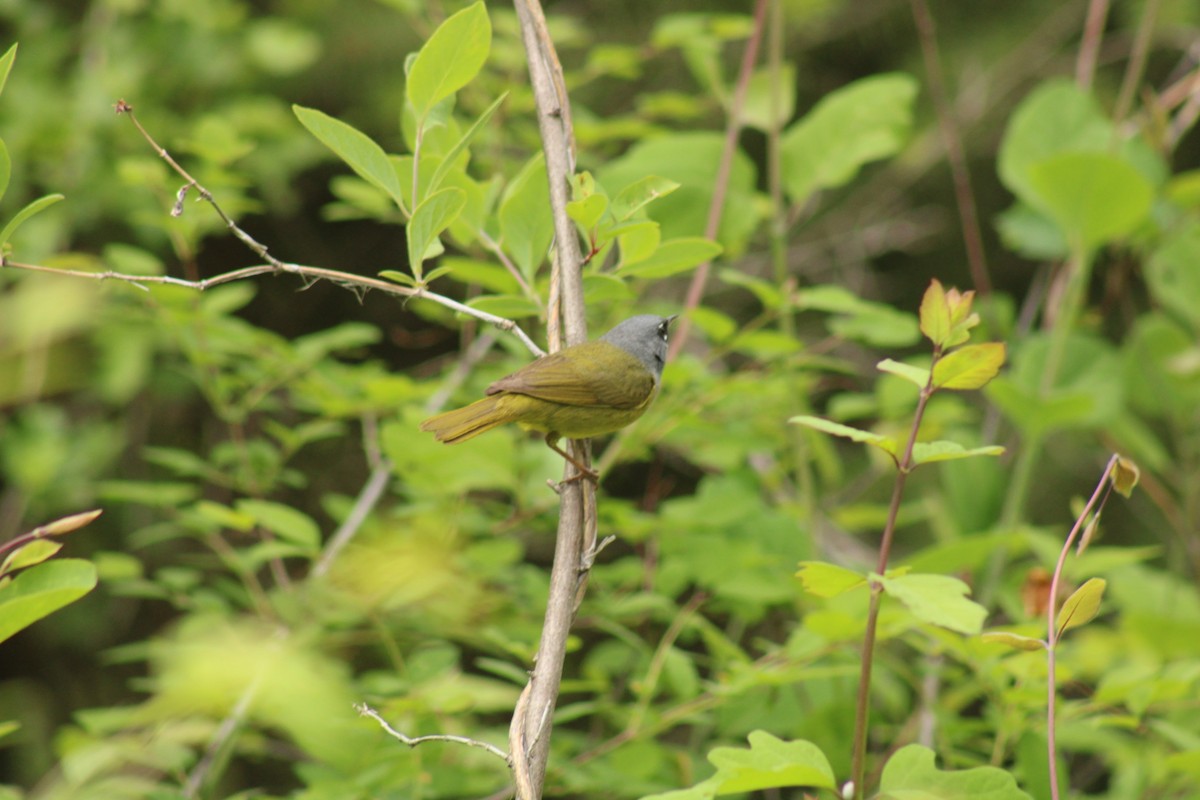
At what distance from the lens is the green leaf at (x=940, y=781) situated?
101 centimetres

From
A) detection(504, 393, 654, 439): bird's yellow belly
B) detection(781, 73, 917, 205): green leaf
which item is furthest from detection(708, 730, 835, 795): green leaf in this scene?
detection(781, 73, 917, 205): green leaf

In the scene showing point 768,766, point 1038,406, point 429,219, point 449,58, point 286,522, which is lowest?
point 1038,406

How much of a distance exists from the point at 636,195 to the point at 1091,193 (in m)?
1.32

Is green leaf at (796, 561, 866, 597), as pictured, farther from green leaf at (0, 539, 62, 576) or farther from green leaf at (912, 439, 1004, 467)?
green leaf at (0, 539, 62, 576)

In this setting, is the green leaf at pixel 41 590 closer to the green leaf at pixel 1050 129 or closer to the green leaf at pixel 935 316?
the green leaf at pixel 935 316

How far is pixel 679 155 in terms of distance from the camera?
6.68 ft

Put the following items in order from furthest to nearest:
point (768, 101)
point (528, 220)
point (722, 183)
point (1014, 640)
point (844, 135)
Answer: point (768, 101) < point (844, 135) < point (722, 183) < point (528, 220) < point (1014, 640)

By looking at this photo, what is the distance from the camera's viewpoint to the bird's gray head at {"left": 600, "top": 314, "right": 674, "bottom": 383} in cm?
155

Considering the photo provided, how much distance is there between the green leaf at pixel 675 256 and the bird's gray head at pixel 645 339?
27 centimetres

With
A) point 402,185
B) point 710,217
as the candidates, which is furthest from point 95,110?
point 402,185

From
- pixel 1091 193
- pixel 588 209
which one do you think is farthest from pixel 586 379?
pixel 1091 193

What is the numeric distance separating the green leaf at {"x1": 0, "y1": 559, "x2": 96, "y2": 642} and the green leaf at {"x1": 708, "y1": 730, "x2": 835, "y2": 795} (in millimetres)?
584

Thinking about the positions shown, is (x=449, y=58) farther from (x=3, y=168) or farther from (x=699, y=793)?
(x=699, y=793)

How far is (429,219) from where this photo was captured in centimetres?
104
